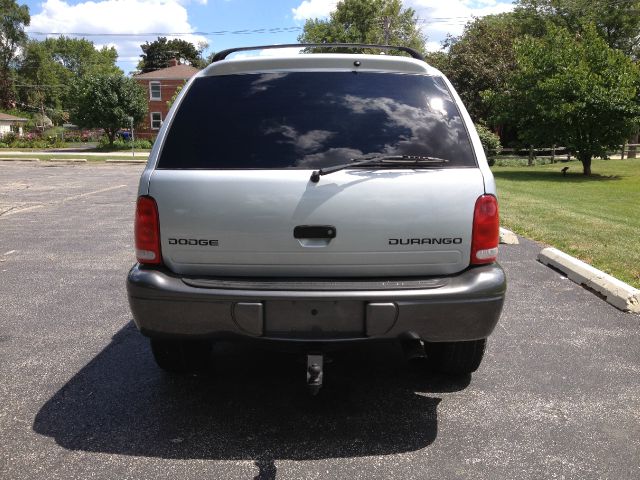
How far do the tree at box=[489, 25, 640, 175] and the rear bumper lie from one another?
66.9ft

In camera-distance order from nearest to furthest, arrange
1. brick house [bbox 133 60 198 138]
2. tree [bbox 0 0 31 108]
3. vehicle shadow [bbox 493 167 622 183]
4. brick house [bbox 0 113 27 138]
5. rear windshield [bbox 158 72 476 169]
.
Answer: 1. rear windshield [bbox 158 72 476 169]
2. vehicle shadow [bbox 493 167 622 183]
3. brick house [bbox 133 60 198 138]
4. brick house [bbox 0 113 27 138]
5. tree [bbox 0 0 31 108]

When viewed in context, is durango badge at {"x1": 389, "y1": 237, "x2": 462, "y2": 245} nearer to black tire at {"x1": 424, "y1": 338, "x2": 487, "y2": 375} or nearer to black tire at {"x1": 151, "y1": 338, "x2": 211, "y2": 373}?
black tire at {"x1": 424, "y1": 338, "x2": 487, "y2": 375}

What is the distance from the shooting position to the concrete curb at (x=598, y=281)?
17.5ft

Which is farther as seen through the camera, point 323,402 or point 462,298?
point 323,402

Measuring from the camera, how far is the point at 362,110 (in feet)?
10.6

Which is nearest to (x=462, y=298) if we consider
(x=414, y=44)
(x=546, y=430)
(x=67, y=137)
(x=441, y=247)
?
(x=441, y=247)

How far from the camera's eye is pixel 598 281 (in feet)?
19.4

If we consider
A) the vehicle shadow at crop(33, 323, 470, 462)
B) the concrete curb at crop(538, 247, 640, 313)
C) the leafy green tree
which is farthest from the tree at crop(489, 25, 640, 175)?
the leafy green tree

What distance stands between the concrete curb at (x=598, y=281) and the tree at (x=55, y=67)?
284ft

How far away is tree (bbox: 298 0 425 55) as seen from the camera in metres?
65.6

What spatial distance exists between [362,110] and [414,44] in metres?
66.1

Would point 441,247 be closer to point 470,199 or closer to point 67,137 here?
point 470,199

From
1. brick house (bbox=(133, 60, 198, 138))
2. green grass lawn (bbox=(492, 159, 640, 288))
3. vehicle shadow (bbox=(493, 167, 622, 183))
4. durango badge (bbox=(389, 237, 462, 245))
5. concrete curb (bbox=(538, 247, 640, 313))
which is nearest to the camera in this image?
durango badge (bbox=(389, 237, 462, 245))

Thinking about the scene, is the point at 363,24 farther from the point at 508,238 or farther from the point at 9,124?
the point at 508,238
